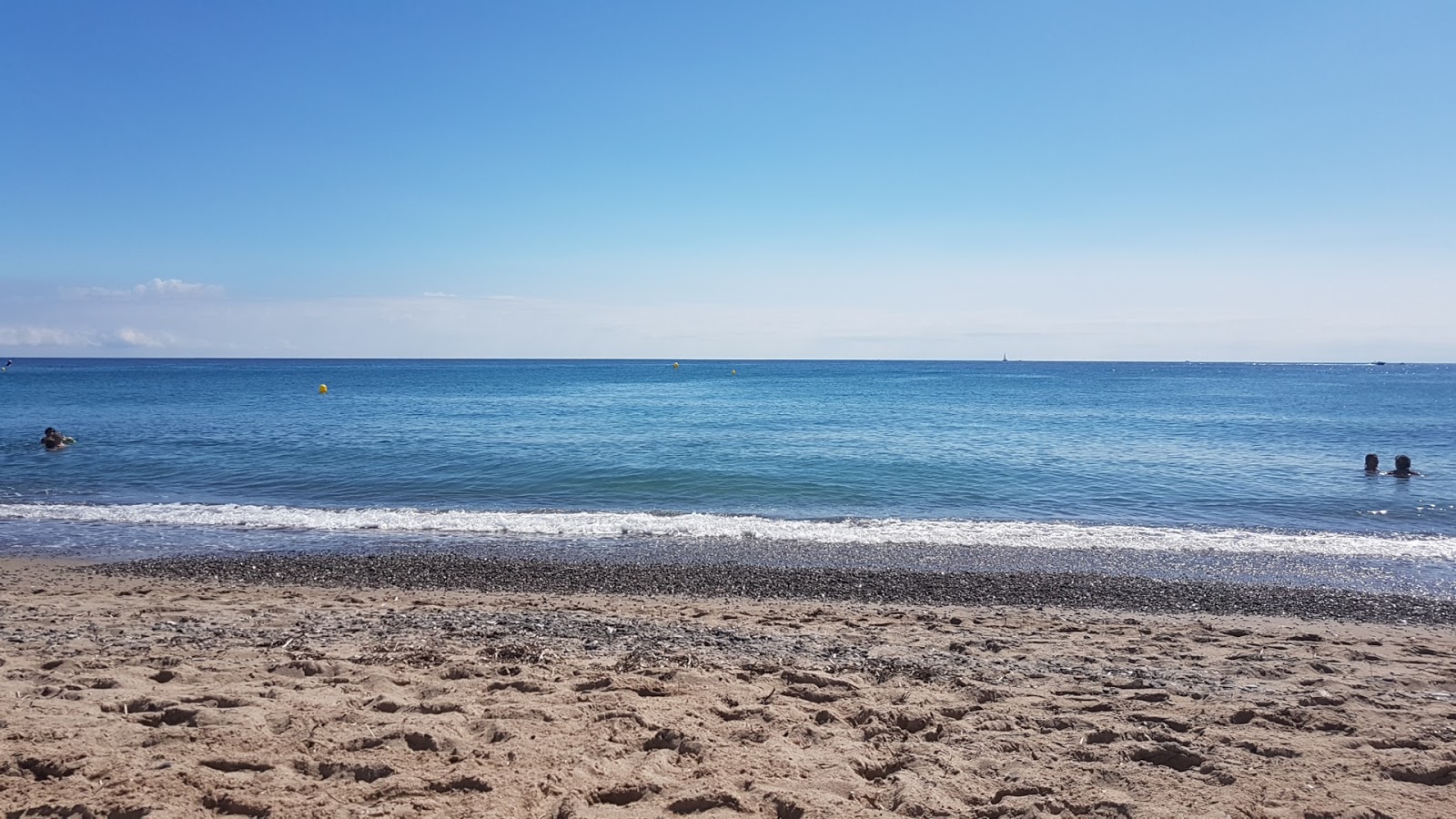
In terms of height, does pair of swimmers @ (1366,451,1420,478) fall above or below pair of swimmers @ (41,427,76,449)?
below

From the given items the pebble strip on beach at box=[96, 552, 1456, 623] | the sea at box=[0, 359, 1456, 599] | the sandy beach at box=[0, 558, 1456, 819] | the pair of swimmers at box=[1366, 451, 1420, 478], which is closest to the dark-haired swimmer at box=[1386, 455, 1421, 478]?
the pair of swimmers at box=[1366, 451, 1420, 478]

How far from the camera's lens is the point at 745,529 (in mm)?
15883

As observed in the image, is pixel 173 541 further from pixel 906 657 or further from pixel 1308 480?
pixel 1308 480

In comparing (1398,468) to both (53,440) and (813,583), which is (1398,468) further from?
(53,440)

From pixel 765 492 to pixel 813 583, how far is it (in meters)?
8.46

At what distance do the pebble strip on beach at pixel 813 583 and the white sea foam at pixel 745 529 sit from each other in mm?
2614

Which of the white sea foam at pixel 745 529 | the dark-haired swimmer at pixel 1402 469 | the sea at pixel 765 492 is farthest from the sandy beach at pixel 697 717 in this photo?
the dark-haired swimmer at pixel 1402 469

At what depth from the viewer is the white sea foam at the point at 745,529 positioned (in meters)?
14.7

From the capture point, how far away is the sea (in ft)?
46.0

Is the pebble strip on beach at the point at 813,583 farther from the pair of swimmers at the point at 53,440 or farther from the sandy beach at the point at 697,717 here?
the pair of swimmers at the point at 53,440

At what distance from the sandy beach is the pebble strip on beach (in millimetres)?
1846

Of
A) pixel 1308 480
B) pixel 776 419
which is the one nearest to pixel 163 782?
pixel 1308 480

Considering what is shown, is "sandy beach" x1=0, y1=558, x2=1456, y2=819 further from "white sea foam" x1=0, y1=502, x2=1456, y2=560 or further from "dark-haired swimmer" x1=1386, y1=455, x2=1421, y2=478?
"dark-haired swimmer" x1=1386, y1=455, x2=1421, y2=478

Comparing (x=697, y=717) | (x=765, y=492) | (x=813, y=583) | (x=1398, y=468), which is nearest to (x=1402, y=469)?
(x=1398, y=468)
